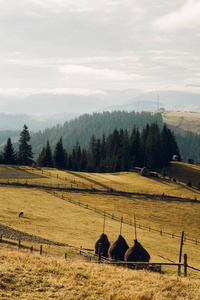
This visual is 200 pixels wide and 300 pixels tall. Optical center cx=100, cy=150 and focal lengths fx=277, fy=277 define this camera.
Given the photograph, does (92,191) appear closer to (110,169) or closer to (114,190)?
(114,190)

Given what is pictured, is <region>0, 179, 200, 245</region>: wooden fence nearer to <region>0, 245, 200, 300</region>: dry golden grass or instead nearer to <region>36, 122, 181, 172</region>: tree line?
<region>0, 245, 200, 300</region>: dry golden grass

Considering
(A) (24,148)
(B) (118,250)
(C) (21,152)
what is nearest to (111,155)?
(A) (24,148)

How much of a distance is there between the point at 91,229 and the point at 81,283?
105 feet

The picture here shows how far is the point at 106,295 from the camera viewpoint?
1518 centimetres

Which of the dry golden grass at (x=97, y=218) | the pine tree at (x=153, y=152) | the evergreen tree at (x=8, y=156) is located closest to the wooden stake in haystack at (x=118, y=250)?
the dry golden grass at (x=97, y=218)

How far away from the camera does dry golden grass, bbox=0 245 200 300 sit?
49.2 feet

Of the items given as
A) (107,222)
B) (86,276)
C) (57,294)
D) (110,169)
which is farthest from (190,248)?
(110,169)

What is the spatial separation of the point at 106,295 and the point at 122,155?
110m

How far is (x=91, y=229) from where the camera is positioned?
48062 mm

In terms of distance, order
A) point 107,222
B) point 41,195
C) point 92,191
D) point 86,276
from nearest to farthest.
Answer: point 86,276, point 107,222, point 41,195, point 92,191

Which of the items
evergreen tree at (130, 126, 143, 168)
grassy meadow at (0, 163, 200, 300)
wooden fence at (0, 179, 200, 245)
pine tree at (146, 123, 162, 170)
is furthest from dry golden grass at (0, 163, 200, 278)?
evergreen tree at (130, 126, 143, 168)

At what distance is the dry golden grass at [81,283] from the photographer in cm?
1501

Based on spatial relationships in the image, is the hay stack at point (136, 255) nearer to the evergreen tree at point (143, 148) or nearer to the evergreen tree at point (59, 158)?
the evergreen tree at point (59, 158)

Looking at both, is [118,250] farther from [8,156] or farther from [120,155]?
[120,155]
